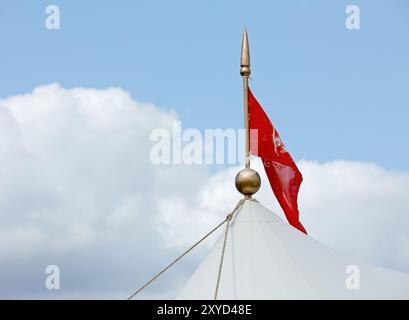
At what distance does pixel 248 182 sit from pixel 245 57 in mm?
1882

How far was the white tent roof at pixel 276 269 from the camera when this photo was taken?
825 centimetres

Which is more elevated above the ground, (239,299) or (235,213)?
(235,213)

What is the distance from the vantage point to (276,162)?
1021cm

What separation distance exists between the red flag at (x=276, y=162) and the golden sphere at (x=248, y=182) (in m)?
0.70

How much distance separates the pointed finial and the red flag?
1.02ft

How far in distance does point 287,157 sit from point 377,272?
6.90 ft

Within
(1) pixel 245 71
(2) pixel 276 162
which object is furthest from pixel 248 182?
(1) pixel 245 71

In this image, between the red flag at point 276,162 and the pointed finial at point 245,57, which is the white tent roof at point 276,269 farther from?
the pointed finial at point 245,57

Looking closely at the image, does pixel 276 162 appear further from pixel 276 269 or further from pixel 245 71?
pixel 276 269

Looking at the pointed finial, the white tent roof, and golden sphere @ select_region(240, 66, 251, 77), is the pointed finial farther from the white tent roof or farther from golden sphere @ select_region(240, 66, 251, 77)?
the white tent roof
